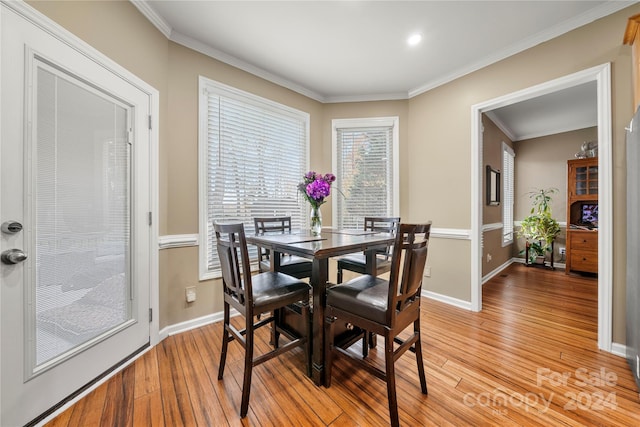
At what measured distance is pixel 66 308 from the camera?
138 cm

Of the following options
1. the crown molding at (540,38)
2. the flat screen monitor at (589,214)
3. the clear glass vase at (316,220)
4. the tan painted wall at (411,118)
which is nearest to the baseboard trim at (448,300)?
the tan painted wall at (411,118)

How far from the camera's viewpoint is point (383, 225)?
2.92m

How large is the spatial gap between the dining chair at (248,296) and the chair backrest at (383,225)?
4.10 feet

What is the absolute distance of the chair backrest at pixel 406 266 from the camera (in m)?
1.18

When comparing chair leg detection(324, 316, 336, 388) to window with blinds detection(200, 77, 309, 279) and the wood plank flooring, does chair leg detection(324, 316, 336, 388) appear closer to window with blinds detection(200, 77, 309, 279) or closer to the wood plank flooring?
the wood plank flooring

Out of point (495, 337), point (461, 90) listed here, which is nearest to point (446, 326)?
point (495, 337)

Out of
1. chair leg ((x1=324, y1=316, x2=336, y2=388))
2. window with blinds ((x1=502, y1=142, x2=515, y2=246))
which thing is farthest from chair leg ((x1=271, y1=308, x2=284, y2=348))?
window with blinds ((x1=502, y1=142, x2=515, y2=246))

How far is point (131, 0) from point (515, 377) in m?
3.87

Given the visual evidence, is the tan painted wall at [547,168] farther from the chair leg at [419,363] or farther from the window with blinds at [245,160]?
the chair leg at [419,363]

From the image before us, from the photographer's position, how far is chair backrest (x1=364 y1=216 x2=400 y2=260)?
255cm

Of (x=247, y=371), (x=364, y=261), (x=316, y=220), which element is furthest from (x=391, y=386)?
(x=316, y=220)

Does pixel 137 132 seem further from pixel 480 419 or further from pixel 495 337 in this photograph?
pixel 495 337

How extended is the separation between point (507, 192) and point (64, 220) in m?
6.56

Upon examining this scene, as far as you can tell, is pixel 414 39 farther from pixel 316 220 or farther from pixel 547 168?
pixel 547 168
